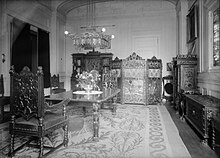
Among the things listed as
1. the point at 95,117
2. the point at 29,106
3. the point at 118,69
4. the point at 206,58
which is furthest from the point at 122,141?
the point at 118,69

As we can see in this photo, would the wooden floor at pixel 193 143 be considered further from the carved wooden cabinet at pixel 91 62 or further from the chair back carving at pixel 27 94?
the carved wooden cabinet at pixel 91 62

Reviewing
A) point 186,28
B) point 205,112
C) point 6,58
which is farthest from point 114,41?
point 205,112

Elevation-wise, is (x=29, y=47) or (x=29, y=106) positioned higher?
(x=29, y=47)

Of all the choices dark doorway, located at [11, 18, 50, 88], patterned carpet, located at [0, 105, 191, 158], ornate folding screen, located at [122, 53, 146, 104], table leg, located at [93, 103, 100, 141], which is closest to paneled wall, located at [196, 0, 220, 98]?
patterned carpet, located at [0, 105, 191, 158]

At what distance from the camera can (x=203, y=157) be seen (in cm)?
219

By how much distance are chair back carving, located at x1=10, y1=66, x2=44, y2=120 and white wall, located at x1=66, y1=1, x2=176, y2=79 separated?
18.6 feet

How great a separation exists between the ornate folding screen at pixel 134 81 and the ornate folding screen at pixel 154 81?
0.73 feet

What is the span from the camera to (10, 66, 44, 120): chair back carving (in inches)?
76.1

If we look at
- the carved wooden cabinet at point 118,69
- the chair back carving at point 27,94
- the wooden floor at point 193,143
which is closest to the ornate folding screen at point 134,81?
the carved wooden cabinet at point 118,69

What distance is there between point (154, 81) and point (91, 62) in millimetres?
2623

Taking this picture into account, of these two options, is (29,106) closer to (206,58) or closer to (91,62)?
(206,58)

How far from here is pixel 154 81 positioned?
6.27 metres

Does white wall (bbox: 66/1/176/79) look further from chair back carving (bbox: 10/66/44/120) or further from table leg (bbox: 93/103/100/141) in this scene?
chair back carving (bbox: 10/66/44/120)

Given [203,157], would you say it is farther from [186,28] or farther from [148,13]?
[148,13]
